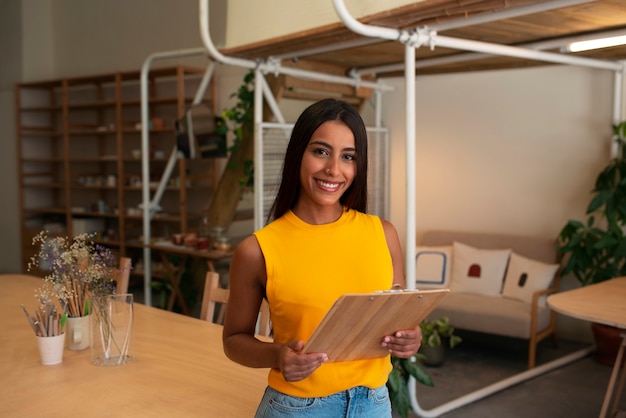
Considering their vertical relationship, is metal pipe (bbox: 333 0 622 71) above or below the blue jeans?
above

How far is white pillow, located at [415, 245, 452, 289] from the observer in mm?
5520

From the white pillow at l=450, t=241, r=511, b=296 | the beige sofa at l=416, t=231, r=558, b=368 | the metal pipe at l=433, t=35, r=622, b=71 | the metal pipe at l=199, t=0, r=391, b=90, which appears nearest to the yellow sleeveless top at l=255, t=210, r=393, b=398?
the metal pipe at l=433, t=35, r=622, b=71

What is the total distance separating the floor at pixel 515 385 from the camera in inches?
157

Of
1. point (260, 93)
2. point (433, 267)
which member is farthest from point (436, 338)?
point (260, 93)

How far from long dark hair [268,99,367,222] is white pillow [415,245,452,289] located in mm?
4076

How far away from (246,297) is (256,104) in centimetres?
324

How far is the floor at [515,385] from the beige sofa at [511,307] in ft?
0.62

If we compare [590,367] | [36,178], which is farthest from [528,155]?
[36,178]

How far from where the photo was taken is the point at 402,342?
4.75 feet

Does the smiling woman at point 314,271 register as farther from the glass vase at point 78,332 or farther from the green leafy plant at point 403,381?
the green leafy plant at point 403,381

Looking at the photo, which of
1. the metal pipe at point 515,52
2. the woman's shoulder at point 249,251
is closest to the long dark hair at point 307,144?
the woman's shoulder at point 249,251

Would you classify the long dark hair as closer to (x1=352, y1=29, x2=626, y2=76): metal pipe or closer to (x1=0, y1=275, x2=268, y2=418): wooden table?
(x1=0, y1=275, x2=268, y2=418): wooden table

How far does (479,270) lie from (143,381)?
3.70 m

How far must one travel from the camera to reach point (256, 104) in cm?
459
